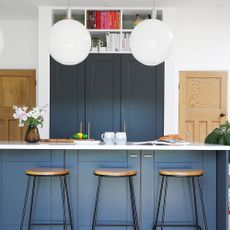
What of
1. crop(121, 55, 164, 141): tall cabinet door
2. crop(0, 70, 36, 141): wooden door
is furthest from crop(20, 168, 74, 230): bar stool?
crop(0, 70, 36, 141): wooden door

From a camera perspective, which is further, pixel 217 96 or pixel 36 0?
pixel 217 96

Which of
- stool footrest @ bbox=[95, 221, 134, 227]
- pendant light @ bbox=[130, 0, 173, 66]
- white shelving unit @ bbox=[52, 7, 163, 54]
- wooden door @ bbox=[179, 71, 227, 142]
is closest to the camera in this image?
pendant light @ bbox=[130, 0, 173, 66]

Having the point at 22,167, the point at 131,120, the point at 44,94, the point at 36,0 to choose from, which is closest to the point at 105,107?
the point at 131,120

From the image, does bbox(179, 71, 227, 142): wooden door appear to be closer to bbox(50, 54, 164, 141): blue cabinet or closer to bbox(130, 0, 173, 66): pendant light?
bbox(50, 54, 164, 141): blue cabinet

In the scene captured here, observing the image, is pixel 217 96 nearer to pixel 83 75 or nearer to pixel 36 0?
pixel 83 75

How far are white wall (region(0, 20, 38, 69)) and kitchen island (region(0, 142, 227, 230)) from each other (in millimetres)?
3105

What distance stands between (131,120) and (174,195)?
221 cm

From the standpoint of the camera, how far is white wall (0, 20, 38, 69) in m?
6.36

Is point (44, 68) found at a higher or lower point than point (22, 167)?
higher

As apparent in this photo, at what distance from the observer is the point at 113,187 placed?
3.54m

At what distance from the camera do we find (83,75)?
5.62 m

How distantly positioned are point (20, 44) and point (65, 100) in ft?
5.02

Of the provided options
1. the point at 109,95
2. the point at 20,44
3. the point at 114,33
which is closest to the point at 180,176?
the point at 109,95

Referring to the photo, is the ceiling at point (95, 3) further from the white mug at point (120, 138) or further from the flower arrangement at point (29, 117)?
the white mug at point (120, 138)
